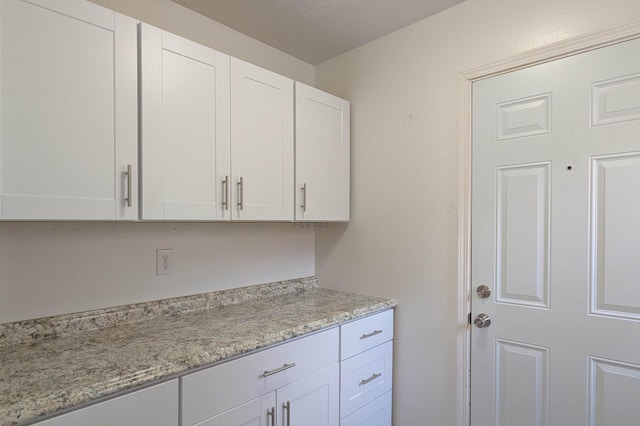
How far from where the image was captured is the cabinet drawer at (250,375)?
117 centimetres

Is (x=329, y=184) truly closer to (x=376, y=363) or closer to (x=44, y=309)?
(x=376, y=363)

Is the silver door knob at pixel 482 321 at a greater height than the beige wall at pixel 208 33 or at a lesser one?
lesser

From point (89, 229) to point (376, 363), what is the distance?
1482mm

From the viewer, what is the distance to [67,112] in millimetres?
1162

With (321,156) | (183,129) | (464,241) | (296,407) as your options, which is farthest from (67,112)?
(464,241)

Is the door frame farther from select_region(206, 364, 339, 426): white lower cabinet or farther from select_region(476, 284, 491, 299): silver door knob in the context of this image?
select_region(206, 364, 339, 426): white lower cabinet

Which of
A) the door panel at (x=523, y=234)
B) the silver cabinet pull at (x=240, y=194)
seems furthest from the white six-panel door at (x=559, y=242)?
the silver cabinet pull at (x=240, y=194)

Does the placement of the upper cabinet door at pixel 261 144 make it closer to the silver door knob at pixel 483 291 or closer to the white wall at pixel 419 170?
the white wall at pixel 419 170

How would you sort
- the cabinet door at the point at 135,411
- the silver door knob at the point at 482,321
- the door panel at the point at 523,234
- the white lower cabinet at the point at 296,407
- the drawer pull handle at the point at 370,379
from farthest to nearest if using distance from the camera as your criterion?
1. the drawer pull handle at the point at 370,379
2. the silver door knob at the point at 482,321
3. the door panel at the point at 523,234
4. the white lower cabinet at the point at 296,407
5. the cabinet door at the point at 135,411

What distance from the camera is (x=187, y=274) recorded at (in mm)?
→ 1789

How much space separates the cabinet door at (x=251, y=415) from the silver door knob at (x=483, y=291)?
102 cm

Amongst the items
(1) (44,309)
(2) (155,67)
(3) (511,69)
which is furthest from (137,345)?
(3) (511,69)

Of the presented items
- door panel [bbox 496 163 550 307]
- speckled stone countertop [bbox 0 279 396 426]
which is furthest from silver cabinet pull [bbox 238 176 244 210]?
door panel [bbox 496 163 550 307]

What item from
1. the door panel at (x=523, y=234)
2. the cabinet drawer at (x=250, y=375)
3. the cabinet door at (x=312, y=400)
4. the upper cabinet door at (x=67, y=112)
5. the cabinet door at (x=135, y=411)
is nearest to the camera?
the cabinet door at (x=135, y=411)
